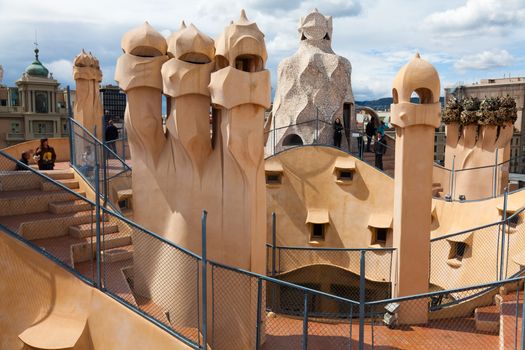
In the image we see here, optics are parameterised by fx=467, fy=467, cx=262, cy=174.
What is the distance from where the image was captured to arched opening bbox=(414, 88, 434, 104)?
1019 cm

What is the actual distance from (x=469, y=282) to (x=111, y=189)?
421 inches

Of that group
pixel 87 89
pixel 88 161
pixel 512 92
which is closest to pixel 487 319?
pixel 88 161

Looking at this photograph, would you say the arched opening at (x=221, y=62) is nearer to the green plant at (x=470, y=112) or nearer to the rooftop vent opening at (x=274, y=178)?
the rooftop vent opening at (x=274, y=178)

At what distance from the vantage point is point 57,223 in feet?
31.3

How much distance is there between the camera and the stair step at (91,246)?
873cm

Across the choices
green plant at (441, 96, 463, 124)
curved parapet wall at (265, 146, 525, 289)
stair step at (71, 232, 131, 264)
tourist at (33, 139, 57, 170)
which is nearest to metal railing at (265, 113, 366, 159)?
curved parapet wall at (265, 146, 525, 289)

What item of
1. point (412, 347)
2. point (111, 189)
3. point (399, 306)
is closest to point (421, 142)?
point (399, 306)

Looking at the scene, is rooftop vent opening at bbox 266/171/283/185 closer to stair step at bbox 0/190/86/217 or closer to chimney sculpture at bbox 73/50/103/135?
chimney sculpture at bbox 73/50/103/135

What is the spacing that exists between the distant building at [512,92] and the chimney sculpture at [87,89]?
126ft

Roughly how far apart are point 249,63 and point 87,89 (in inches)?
474

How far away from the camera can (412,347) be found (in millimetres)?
8547

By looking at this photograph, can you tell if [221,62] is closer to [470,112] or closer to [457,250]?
[457,250]

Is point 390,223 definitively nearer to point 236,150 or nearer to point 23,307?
point 236,150

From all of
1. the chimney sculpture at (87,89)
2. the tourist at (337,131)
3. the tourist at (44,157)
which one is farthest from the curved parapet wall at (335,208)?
the tourist at (44,157)
